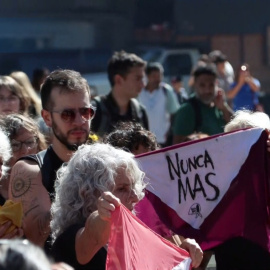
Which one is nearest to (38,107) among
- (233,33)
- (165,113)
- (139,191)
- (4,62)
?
(139,191)

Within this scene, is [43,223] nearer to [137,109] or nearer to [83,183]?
[83,183]

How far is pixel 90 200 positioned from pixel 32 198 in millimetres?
760

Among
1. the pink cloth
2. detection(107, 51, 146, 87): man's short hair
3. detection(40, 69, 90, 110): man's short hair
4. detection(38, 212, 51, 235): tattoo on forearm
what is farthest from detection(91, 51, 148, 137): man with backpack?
the pink cloth

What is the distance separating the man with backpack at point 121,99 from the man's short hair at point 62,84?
1.77 m

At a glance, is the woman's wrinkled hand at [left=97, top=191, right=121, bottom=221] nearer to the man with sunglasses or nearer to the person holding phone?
the man with sunglasses

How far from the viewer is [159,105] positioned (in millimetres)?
11977

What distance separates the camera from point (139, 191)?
3730 millimetres

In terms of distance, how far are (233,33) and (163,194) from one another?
16602 millimetres

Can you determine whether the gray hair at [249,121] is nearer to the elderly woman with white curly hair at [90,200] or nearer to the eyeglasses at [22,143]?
the eyeglasses at [22,143]

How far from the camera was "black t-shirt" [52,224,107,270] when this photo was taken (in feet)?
11.4

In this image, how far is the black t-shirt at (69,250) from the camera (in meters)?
3.48

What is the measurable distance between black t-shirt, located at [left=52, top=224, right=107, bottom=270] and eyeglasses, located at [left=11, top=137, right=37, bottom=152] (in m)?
1.74

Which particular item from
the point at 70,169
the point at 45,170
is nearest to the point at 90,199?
the point at 70,169

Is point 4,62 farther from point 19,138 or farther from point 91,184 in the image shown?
point 91,184
